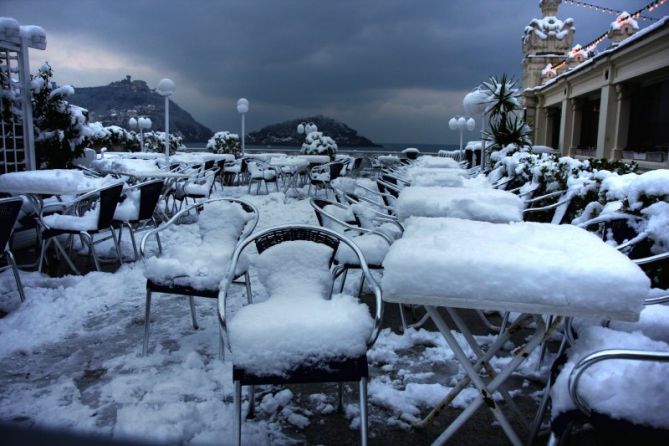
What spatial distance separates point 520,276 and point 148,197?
4.03 metres

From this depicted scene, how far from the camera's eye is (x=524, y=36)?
27.9 m

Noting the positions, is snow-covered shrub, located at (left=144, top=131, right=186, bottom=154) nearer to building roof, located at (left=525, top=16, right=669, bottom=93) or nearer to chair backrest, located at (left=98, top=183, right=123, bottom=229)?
building roof, located at (left=525, top=16, right=669, bottom=93)

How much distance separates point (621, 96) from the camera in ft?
48.5

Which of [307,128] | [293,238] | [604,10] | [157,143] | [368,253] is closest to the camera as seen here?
[293,238]

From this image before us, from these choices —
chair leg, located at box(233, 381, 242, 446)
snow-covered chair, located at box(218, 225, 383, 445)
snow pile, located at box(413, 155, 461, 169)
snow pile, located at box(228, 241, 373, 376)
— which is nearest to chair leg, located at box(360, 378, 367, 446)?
snow-covered chair, located at box(218, 225, 383, 445)

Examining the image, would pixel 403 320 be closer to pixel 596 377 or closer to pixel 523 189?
pixel 596 377

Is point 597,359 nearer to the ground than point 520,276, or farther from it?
nearer to the ground

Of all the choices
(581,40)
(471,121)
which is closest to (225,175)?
(471,121)

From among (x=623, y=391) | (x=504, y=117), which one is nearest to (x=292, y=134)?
(x=504, y=117)

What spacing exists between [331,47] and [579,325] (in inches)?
739

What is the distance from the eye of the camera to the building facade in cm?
1255

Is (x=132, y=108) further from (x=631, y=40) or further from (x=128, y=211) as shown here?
(x=128, y=211)

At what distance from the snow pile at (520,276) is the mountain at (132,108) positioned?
56.5 ft

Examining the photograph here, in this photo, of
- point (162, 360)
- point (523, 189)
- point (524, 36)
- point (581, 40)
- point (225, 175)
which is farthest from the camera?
point (581, 40)
